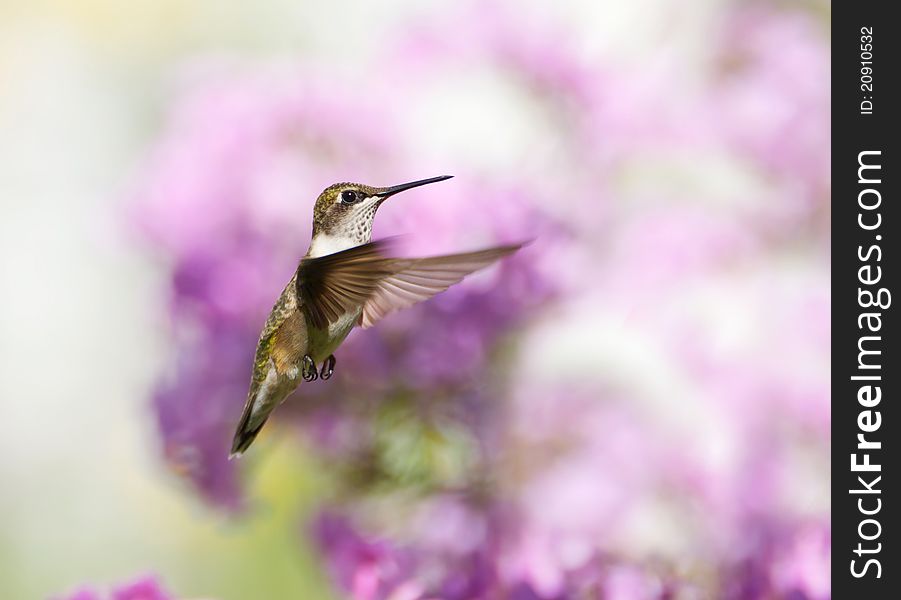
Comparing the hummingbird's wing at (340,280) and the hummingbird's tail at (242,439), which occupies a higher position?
the hummingbird's wing at (340,280)

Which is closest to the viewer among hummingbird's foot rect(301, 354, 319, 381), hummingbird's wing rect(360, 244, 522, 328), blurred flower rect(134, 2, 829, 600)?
hummingbird's wing rect(360, 244, 522, 328)

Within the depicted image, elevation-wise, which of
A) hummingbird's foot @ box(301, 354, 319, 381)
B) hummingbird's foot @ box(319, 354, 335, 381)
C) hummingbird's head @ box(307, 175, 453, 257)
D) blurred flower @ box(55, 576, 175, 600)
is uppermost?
hummingbird's head @ box(307, 175, 453, 257)

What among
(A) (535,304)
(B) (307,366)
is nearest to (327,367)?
(B) (307,366)

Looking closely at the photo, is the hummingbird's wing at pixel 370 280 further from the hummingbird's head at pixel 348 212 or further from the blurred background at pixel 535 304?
the blurred background at pixel 535 304

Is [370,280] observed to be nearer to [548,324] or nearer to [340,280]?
[340,280]

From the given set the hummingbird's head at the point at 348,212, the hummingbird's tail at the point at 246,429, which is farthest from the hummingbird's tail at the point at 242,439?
the hummingbird's head at the point at 348,212

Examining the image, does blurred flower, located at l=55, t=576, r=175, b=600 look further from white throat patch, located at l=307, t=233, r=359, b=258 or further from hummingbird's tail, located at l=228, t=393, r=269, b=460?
white throat patch, located at l=307, t=233, r=359, b=258

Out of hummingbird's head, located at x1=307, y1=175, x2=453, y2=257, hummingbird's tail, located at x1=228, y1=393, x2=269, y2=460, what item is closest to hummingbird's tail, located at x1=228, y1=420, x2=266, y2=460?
hummingbird's tail, located at x1=228, y1=393, x2=269, y2=460
